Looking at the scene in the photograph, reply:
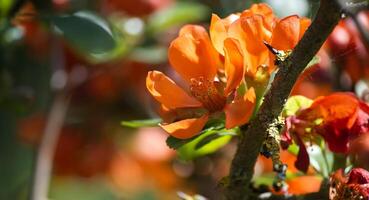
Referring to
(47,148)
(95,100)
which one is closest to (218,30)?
(47,148)

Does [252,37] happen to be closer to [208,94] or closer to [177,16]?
[208,94]

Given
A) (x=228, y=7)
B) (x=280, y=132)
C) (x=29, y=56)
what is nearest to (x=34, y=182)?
(x=228, y=7)

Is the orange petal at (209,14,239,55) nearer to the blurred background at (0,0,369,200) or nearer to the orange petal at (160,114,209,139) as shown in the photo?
the orange petal at (160,114,209,139)

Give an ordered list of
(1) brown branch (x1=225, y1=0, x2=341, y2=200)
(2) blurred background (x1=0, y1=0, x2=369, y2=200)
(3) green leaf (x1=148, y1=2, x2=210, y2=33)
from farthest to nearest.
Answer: (3) green leaf (x1=148, y1=2, x2=210, y2=33) < (2) blurred background (x1=0, y1=0, x2=369, y2=200) < (1) brown branch (x1=225, y1=0, x2=341, y2=200)

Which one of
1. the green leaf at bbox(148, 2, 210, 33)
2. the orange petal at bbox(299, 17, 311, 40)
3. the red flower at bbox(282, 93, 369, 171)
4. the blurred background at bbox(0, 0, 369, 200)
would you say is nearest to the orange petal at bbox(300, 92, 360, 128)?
the red flower at bbox(282, 93, 369, 171)

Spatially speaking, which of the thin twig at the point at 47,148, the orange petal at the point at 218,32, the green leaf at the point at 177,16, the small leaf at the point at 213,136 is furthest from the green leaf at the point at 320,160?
the green leaf at the point at 177,16

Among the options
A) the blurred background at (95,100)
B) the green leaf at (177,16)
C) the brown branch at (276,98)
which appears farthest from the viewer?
the green leaf at (177,16)

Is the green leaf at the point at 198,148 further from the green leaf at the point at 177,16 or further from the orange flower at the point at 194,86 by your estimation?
the green leaf at the point at 177,16
